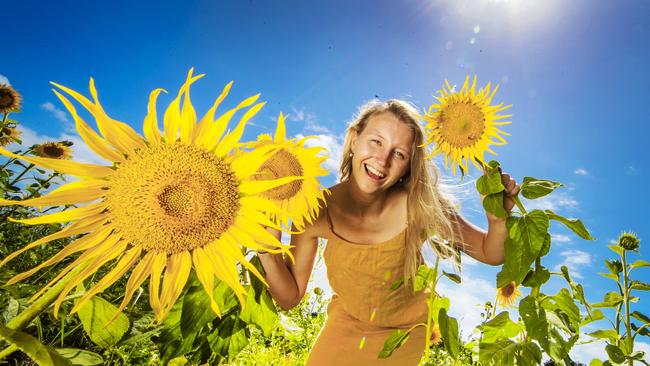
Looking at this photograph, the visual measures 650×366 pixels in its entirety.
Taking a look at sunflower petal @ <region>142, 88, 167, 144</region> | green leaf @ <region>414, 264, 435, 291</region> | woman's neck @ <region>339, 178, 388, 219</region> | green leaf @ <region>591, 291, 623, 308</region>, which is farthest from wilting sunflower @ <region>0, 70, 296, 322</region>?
woman's neck @ <region>339, 178, 388, 219</region>

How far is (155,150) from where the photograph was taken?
73cm

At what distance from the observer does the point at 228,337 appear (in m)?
1.16

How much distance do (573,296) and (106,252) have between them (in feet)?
4.00

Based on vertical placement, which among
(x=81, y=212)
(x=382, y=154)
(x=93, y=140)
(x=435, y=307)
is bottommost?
(x=81, y=212)

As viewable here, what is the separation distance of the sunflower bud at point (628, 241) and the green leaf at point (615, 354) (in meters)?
0.66

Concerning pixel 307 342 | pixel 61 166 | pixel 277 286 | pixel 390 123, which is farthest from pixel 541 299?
pixel 307 342

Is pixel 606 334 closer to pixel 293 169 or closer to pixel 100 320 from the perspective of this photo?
pixel 293 169

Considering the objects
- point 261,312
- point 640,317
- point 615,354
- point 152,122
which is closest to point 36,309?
point 152,122

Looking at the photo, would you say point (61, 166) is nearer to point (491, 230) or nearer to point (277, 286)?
point (277, 286)

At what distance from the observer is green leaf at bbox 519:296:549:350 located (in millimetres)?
1034

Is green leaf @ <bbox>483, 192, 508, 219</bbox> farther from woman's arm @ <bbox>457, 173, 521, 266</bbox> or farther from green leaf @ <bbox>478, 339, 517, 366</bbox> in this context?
green leaf @ <bbox>478, 339, 517, 366</bbox>

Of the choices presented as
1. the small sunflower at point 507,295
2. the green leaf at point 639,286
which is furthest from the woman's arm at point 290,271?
the small sunflower at point 507,295

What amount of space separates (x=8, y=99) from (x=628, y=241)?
4.05 meters

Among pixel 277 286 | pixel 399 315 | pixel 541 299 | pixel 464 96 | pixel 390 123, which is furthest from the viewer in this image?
pixel 399 315
